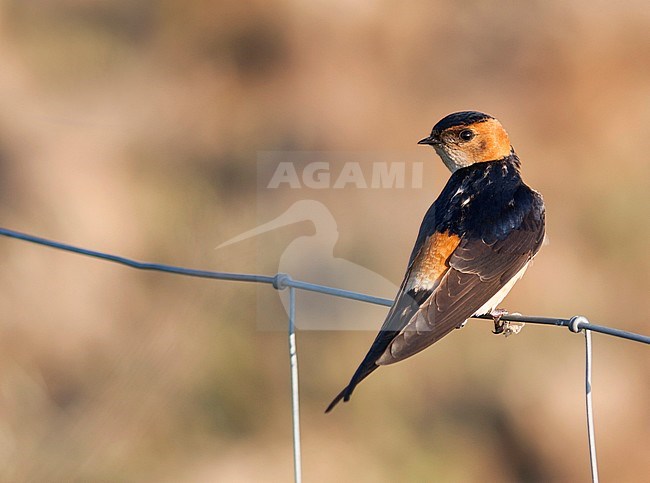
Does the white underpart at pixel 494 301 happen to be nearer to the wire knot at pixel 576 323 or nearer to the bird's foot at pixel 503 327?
the bird's foot at pixel 503 327

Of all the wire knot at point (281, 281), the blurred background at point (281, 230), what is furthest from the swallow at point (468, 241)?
the blurred background at point (281, 230)

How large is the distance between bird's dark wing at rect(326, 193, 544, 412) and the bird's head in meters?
0.25

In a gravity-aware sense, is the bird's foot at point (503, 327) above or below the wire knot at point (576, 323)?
above

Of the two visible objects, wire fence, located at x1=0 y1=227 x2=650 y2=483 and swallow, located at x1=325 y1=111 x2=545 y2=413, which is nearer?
wire fence, located at x1=0 y1=227 x2=650 y2=483

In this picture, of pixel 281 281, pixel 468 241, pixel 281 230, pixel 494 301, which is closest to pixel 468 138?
pixel 468 241

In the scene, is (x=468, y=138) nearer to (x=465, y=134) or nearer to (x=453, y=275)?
(x=465, y=134)

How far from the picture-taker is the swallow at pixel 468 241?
2566mm

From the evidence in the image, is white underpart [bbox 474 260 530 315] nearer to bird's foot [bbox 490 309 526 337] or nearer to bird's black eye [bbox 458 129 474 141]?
bird's foot [bbox 490 309 526 337]

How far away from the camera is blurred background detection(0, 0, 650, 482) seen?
16.3ft

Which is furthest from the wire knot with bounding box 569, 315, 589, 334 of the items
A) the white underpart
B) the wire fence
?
the white underpart

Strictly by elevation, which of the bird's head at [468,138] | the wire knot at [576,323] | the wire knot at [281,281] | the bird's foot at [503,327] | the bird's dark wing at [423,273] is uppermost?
the bird's head at [468,138]

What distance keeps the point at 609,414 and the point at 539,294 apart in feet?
2.47

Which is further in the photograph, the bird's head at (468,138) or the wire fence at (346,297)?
the bird's head at (468,138)

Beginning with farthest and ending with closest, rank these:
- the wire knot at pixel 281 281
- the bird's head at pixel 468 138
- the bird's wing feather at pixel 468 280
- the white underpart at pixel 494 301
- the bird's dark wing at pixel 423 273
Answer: the bird's head at pixel 468 138, the white underpart at pixel 494 301, the bird's dark wing at pixel 423 273, the bird's wing feather at pixel 468 280, the wire knot at pixel 281 281
